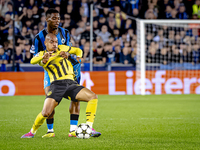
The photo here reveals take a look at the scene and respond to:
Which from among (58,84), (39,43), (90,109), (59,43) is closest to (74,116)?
(90,109)

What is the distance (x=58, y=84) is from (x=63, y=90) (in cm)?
Result: 13

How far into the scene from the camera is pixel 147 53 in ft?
48.2

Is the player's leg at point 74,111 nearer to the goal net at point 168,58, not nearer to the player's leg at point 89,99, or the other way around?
the player's leg at point 89,99

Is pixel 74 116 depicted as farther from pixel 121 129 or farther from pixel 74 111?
pixel 121 129

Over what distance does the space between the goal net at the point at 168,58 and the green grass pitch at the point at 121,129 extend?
3.93 meters

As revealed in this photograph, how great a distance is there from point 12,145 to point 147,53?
10.9m

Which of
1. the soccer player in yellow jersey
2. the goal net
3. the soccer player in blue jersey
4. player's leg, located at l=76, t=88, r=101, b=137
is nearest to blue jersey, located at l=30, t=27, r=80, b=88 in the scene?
the soccer player in blue jersey

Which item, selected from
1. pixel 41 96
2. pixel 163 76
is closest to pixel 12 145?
pixel 41 96

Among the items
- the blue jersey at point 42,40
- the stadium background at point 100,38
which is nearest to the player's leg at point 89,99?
the blue jersey at point 42,40

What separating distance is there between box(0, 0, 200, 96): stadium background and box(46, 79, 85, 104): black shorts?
26.4 ft

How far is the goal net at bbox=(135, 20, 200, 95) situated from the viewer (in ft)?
43.2

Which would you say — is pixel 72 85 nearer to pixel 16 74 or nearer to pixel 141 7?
pixel 16 74

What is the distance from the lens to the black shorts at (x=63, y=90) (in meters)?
4.76

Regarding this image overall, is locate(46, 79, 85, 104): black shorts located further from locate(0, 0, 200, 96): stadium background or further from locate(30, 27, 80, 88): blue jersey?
locate(0, 0, 200, 96): stadium background
